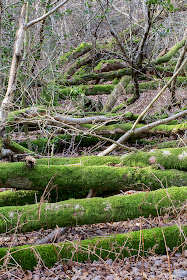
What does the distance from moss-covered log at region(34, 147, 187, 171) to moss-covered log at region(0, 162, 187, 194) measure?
23cm

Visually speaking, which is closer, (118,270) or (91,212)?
(118,270)

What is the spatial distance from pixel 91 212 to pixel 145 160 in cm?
154

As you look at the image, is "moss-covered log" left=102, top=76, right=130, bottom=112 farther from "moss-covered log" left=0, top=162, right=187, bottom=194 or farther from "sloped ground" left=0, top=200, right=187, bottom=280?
"sloped ground" left=0, top=200, right=187, bottom=280


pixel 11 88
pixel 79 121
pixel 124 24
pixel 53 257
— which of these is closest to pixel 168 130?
pixel 79 121

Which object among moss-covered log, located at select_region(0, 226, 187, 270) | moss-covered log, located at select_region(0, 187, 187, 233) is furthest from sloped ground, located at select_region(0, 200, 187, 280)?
moss-covered log, located at select_region(0, 187, 187, 233)

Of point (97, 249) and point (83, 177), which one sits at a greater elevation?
point (83, 177)

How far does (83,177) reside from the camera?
474 cm

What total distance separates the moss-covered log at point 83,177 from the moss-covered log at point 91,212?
1.52 feet

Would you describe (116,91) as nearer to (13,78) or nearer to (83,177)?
(13,78)

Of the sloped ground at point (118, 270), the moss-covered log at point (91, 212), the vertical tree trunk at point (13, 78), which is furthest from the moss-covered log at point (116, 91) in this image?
the sloped ground at point (118, 270)

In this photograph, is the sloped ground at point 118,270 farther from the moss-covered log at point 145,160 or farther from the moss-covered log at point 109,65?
the moss-covered log at point 109,65

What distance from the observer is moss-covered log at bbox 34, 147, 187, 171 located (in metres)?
5.05

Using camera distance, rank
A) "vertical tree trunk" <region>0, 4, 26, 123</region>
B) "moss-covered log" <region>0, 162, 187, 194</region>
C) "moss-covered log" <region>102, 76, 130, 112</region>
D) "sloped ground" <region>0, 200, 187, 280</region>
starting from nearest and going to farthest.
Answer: "sloped ground" <region>0, 200, 187, 280</region>, "moss-covered log" <region>0, 162, 187, 194</region>, "vertical tree trunk" <region>0, 4, 26, 123</region>, "moss-covered log" <region>102, 76, 130, 112</region>

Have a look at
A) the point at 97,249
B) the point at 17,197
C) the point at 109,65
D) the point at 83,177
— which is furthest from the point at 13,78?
the point at 109,65
